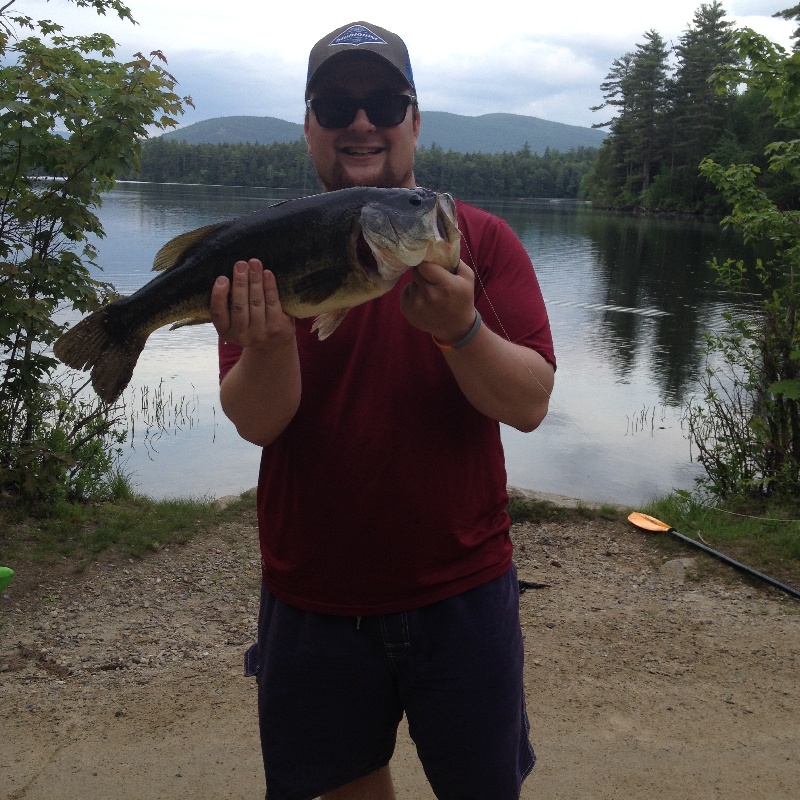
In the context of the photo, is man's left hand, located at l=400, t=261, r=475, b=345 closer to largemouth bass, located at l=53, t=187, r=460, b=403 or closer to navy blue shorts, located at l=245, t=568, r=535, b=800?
largemouth bass, located at l=53, t=187, r=460, b=403

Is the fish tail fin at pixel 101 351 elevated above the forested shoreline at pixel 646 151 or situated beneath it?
situated beneath

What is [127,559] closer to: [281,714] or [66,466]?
[66,466]

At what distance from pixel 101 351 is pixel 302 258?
75 centimetres

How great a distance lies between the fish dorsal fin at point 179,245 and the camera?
224 cm

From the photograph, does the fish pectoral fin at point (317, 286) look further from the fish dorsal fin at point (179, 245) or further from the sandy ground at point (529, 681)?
the sandy ground at point (529, 681)

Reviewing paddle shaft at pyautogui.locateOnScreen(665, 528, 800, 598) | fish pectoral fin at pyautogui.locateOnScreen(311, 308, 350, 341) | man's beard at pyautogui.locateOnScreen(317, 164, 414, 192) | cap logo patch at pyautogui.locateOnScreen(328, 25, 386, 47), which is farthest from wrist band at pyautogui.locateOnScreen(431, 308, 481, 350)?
paddle shaft at pyautogui.locateOnScreen(665, 528, 800, 598)

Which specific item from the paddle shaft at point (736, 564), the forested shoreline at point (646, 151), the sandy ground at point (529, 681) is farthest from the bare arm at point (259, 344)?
the forested shoreline at point (646, 151)

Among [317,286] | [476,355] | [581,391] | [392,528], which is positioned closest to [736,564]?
[392,528]

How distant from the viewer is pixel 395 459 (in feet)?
7.22

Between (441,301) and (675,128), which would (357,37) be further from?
(675,128)

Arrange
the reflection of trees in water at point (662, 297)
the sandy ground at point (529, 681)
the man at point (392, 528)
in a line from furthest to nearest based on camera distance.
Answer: the reflection of trees in water at point (662, 297)
the sandy ground at point (529, 681)
the man at point (392, 528)

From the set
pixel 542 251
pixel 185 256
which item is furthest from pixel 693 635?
pixel 542 251

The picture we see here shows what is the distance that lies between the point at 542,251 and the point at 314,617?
4053cm

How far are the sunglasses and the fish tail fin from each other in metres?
0.86
